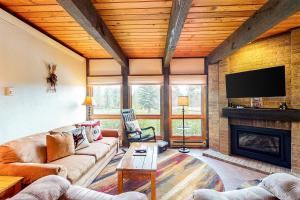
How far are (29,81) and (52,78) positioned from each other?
58cm

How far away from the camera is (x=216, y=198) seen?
3.90 ft


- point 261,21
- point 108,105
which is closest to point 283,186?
point 261,21

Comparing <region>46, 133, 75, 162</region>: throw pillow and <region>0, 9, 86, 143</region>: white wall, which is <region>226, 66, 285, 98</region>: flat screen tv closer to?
<region>46, 133, 75, 162</region>: throw pillow

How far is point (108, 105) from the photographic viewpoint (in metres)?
5.29

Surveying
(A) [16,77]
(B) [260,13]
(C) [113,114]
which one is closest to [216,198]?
(B) [260,13]

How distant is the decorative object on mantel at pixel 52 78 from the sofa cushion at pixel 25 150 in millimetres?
1072

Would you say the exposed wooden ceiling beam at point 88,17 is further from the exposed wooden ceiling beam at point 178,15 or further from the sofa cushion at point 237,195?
the sofa cushion at point 237,195

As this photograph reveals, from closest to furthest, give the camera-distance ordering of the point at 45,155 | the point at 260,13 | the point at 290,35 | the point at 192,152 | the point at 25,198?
the point at 25,198 < the point at 260,13 < the point at 45,155 < the point at 290,35 < the point at 192,152

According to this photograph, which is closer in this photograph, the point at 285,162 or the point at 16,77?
the point at 16,77

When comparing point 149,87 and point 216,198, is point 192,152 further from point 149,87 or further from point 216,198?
point 216,198

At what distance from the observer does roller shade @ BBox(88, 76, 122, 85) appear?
16.8 feet

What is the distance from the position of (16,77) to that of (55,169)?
58.8 inches

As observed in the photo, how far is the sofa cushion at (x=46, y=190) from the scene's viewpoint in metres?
1.18

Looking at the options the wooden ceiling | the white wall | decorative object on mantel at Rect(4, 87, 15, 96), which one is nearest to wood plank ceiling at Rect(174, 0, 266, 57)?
the wooden ceiling
